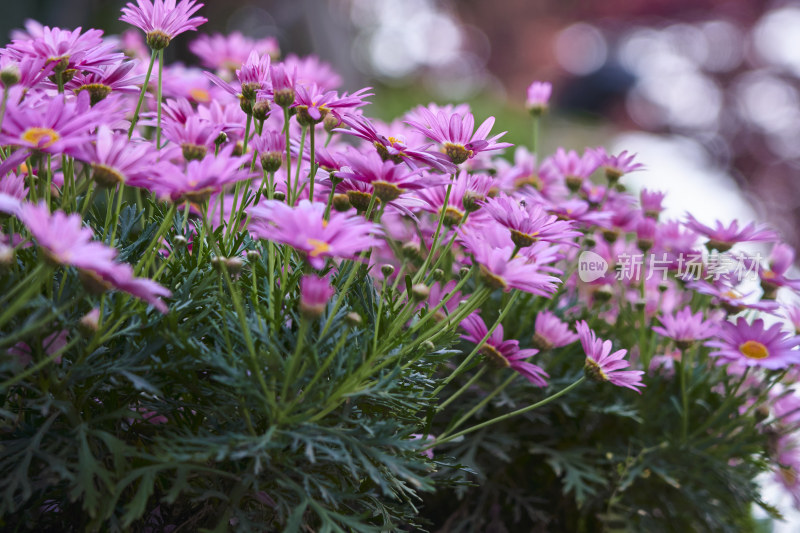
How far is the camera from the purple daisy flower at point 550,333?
101 cm

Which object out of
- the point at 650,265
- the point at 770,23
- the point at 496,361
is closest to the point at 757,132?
the point at 770,23

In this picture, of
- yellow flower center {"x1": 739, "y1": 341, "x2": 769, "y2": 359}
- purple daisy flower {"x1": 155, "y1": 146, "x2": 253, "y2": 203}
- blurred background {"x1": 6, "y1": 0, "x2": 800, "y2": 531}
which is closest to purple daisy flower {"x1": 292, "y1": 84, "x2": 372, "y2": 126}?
purple daisy flower {"x1": 155, "y1": 146, "x2": 253, "y2": 203}

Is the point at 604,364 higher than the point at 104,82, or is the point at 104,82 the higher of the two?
the point at 104,82

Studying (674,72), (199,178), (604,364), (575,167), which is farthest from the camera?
(674,72)

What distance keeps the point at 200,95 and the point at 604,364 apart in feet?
2.43

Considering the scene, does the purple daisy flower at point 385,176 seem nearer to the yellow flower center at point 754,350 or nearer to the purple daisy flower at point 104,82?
the purple daisy flower at point 104,82

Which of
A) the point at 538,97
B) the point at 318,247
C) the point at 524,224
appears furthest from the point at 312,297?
the point at 538,97

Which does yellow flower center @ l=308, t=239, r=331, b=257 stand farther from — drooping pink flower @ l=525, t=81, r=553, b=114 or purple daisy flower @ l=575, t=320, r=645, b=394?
drooping pink flower @ l=525, t=81, r=553, b=114

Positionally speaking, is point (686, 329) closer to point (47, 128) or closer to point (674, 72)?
Answer: point (47, 128)

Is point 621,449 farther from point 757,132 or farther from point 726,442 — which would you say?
point 757,132

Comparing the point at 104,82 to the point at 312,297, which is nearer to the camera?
the point at 312,297

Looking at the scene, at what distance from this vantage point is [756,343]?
98cm

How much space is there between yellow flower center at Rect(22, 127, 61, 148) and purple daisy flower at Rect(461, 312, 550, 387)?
20.5 inches

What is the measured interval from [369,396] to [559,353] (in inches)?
20.1
